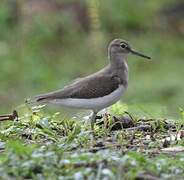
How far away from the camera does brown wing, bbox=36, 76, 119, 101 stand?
9.71 meters

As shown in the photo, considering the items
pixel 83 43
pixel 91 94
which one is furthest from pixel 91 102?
pixel 83 43

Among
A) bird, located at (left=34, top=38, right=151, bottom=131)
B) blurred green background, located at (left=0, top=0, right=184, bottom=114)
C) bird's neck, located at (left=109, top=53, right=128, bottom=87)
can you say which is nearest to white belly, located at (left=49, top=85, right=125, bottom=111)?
bird, located at (left=34, top=38, right=151, bottom=131)

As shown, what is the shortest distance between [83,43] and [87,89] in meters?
8.50

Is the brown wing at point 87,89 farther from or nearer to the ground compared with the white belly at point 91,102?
farther from the ground

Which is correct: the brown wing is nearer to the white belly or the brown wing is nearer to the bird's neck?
the white belly

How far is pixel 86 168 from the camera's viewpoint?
7.36 metres

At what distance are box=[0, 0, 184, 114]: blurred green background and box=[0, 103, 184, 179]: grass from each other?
535cm

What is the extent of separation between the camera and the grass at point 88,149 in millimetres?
7398

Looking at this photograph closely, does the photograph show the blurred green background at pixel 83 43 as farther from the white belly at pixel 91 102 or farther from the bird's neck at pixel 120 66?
the white belly at pixel 91 102

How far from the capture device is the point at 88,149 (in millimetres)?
8242

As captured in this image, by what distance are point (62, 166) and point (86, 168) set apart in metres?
0.21

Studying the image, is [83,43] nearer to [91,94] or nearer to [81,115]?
[81,115]

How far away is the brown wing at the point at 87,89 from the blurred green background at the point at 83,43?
4.89m

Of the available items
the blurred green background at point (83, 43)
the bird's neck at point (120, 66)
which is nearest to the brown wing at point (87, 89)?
the bird's neck at point (120, 66)
